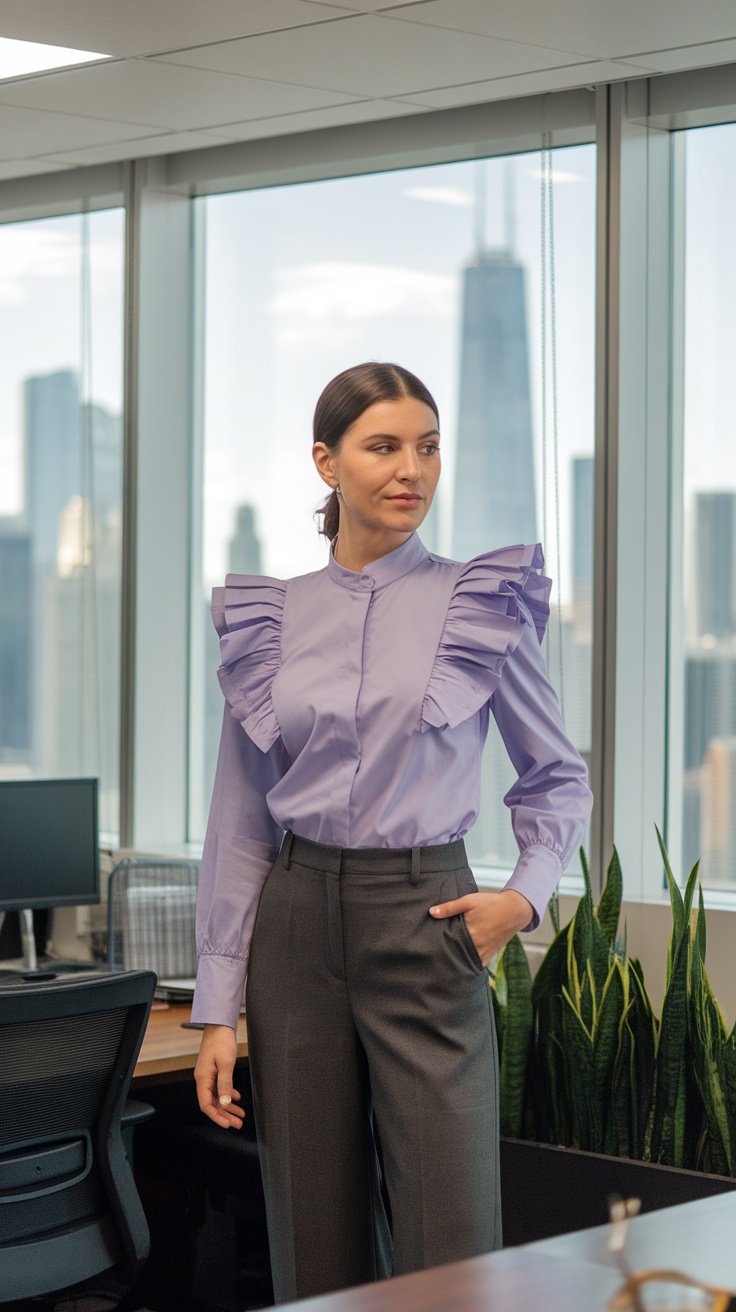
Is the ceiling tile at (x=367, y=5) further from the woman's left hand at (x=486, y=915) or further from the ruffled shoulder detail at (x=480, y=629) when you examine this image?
the woman's left hand at (x=486, y=915)

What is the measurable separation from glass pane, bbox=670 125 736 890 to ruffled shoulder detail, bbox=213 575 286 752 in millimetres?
1603

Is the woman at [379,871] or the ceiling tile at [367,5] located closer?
the woman at [379,871]

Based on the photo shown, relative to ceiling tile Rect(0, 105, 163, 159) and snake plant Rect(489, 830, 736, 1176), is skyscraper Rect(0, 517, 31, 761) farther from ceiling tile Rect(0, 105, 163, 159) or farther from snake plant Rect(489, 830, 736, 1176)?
snake plant Rect(489, 830, 736, 1176)

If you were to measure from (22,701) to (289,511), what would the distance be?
3.88 ft

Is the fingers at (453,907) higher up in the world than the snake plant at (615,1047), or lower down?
higher up

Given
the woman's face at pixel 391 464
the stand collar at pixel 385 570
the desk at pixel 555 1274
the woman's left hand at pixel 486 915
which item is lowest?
the desk at pixel 555 1274

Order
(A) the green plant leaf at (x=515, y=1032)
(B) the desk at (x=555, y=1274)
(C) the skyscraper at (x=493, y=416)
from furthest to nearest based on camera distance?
(C) the skyscraper at (x=493, y=416), (A) the green plant leaf at (x=515, y=1032), (B) the desk at (x=555, y=1274)

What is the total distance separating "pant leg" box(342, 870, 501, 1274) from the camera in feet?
6.11

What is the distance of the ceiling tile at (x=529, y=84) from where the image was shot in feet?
10.4

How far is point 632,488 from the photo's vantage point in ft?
11.3

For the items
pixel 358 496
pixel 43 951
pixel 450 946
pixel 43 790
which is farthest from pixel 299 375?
pixel 450 946

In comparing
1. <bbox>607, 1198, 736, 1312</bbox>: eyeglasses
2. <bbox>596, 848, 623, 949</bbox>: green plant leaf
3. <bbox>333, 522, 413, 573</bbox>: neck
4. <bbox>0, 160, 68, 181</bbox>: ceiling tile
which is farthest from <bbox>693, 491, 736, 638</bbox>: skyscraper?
<bbox>607, 1198, 736, 1312</bbox>: eyeglasses

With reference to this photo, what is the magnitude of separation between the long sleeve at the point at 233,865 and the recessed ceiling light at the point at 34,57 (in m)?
1.71

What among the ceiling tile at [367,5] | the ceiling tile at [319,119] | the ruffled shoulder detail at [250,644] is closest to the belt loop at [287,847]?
the ruffled shoulder detail at [250,644]
